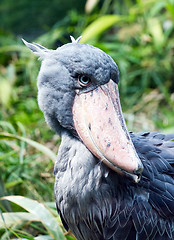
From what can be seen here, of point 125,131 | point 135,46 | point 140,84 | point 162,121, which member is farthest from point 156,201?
point 135,46

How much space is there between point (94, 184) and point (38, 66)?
1.84m

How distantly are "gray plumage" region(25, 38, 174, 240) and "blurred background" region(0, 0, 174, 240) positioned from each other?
45 cm

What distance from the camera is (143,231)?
1468 millimetres

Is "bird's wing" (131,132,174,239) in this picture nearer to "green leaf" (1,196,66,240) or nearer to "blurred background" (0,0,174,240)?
"green leaf" (1,196,66,240)

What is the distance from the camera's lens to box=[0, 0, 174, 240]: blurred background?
7.93ft

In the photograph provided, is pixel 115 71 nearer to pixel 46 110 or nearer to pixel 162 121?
pixel 46 110

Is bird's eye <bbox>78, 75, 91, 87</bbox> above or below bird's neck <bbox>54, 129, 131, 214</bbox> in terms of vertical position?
above

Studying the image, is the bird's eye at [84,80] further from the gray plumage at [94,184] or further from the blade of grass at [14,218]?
the blade of grass at [14,218]

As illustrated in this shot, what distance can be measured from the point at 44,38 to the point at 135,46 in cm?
92

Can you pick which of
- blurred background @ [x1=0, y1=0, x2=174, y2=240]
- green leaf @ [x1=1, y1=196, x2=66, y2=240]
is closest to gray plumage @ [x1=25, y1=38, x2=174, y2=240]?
green leaf @ [x1=1, y1=196, x2=66, y2=240]

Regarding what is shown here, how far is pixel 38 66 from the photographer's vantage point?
3.10 metres

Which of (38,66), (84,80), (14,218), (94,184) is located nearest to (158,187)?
(94,184)

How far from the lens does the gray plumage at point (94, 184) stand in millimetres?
1421

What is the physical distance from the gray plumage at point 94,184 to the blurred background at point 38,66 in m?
0.45
